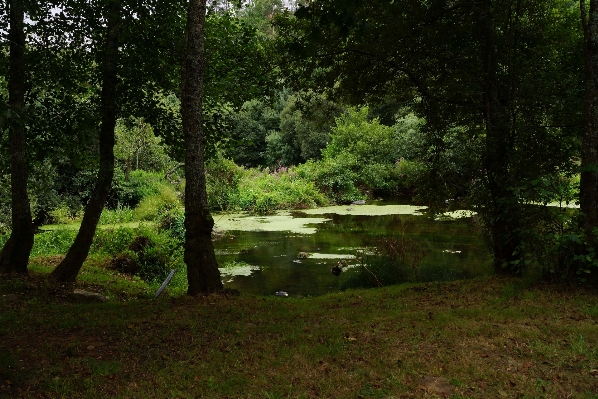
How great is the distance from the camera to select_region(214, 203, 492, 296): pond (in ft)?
36.3

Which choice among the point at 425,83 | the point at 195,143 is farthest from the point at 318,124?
the point at 195,143

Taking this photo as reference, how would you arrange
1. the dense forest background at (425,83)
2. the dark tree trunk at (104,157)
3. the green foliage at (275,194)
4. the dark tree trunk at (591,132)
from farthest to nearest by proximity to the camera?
the green foliage at (275,194)
the dark tree trunk at (104,157)
the dense forest background at (425,83)
the dark tree trunk at (591,132)

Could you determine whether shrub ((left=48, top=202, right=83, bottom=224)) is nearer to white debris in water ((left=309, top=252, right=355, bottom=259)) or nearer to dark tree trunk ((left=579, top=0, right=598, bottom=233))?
white debris in water ((left=309, top=252, right=355, bottom=259))

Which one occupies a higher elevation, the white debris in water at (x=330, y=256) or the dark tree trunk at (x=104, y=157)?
the dark tree trunk at (x=104, y=157)

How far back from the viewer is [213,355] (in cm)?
434

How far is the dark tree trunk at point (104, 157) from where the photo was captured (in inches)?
305

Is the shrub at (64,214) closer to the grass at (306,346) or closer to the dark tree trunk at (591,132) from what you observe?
the grass at (306,346)

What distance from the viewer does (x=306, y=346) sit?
4508mm

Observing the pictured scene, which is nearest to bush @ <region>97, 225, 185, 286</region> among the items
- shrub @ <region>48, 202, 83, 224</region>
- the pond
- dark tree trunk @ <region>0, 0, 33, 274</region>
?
the pond

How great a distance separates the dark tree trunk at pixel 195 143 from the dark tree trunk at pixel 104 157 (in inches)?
79.2

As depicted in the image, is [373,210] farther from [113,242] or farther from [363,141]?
[113,242]

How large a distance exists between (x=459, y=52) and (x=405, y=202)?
20.7 m

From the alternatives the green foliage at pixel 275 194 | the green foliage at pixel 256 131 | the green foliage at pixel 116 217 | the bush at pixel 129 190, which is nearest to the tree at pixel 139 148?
the bush at pixel 129 190

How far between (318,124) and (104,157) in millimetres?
4182
